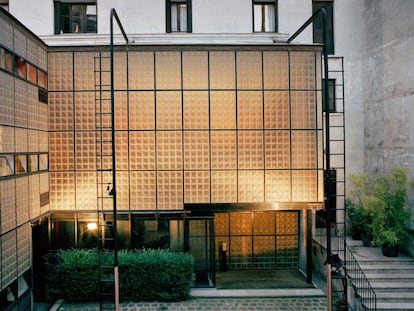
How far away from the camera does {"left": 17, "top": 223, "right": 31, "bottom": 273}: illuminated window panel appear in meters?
10.7

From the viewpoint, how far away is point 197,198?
13398mm

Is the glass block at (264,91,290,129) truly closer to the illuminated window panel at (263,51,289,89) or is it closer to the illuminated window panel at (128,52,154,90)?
the illuminated window panel at (263,51,289,89)

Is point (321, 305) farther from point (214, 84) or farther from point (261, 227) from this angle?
point (214, 84)

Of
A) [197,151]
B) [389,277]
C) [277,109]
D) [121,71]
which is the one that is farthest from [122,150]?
[389,277]

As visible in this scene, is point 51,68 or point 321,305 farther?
point 51,68

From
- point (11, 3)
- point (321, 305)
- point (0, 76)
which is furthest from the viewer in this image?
point (11, 3)

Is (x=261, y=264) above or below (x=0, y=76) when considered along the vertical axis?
below

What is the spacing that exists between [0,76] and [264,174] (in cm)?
937

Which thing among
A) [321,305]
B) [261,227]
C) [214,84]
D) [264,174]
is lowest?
[321,305]

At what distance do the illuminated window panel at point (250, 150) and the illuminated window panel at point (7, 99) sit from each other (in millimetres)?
7805

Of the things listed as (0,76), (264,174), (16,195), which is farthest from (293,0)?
(16,195)

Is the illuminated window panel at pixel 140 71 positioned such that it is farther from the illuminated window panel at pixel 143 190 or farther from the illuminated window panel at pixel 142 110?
the illuminated window panel at pixel 143 190

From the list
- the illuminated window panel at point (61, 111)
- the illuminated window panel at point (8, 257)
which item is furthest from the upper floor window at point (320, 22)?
the illuminated window panel at point (8, 257)

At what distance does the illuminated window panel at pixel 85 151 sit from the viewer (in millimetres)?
13133
